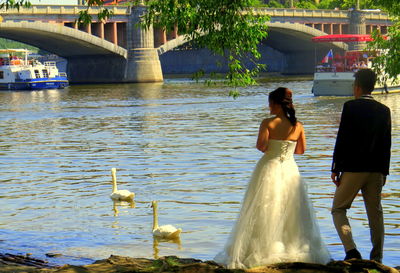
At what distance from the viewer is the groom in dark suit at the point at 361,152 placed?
830cm

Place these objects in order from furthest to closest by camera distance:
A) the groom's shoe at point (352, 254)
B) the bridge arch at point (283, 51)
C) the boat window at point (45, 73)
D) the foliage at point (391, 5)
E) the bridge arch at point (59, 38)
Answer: the bridge arch at point (283, 51), the boat window at point (45, 73), the bridge arch at point (59, 38), the foliage at point (391, 5), the groom's shoe at point (352, 254)

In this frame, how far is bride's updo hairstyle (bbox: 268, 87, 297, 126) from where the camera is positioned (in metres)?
8.19

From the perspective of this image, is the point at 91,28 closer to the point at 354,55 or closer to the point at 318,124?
the point at 354,55

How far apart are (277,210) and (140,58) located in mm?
71564

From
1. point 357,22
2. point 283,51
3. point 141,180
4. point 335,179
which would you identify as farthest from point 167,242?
point 283,51

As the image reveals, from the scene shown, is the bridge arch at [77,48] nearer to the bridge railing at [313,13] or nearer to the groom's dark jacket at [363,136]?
the bridge railing at [313,13]

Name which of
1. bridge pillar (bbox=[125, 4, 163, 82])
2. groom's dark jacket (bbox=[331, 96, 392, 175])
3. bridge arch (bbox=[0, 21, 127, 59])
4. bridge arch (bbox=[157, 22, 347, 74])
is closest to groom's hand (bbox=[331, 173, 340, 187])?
groom's dark jacket (bbox=[331, 96, 392, 175])

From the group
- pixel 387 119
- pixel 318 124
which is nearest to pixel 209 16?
pixel 387 119

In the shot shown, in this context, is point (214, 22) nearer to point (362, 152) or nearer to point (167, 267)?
point (362, 152)

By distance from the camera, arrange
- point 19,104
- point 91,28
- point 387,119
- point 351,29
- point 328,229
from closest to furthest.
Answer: point 387,119, point 328,229, point 19,104, point 91,28, point 351,29

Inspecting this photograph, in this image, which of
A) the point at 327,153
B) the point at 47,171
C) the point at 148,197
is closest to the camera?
the point at 148,197

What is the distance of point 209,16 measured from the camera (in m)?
10.0

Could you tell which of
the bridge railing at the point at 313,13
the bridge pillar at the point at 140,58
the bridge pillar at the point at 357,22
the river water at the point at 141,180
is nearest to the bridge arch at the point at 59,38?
the bridge pillar at the point at 140,58

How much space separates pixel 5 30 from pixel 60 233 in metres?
58.4
